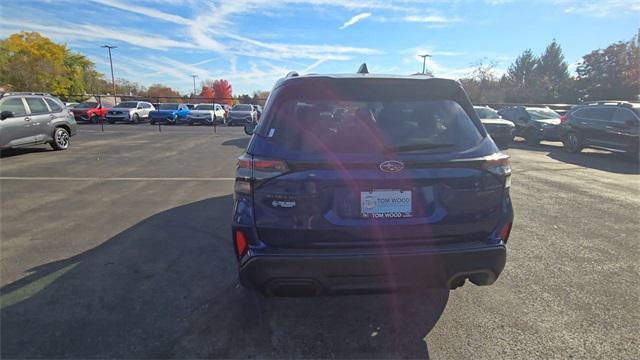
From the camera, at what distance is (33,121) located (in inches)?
421

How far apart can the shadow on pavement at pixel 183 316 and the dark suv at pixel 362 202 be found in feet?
1.58

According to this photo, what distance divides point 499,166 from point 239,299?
7.58 ft

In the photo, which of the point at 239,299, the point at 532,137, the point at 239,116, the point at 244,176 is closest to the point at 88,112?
the point at 239,116

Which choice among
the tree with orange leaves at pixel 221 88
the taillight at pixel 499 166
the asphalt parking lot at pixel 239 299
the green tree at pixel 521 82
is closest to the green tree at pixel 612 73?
the green tree at pixel 521 82

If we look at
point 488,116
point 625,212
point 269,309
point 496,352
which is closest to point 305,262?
point 269,309

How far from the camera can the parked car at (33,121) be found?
→ 9.86 metres

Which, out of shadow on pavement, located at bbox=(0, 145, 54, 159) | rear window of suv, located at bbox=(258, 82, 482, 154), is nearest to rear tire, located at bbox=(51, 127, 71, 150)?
shadow on pavement, located at bbox=(0, 145, 54, 159)

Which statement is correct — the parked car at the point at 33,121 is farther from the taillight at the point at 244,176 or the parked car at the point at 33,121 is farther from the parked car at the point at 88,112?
the parked car at the point at 88,112

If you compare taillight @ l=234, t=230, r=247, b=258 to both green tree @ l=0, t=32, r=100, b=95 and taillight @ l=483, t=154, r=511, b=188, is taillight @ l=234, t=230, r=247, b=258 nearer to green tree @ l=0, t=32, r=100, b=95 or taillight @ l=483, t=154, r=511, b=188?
taillight @ l=483, t=154, r=511, b=188

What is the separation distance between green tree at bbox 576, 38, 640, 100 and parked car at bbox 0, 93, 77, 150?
55.5 metres

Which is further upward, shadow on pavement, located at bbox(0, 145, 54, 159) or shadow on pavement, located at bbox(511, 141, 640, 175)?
shadow on pavement, located at bbox(0, 145, 54, 159)

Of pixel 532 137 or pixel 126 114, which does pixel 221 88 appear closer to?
pixel 126 114

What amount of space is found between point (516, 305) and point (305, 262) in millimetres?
1994

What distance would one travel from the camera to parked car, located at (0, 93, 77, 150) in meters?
9.86
